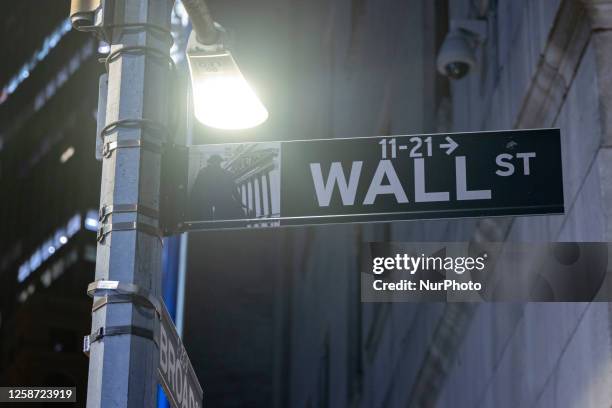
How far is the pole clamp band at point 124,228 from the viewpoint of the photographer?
4.86 metres

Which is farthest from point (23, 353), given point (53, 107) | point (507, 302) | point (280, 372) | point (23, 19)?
point (507, 302)

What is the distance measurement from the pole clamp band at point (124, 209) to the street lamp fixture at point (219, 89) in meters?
1.15

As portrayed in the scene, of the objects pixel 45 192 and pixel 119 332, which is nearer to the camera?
pixel 119 332

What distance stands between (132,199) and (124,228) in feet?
0.47

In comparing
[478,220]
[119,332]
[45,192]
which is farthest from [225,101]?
[45,192]

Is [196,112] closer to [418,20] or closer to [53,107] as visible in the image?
[418,20]

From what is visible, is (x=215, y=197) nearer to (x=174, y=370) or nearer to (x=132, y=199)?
(x=132, y=199)

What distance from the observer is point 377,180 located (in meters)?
5.37

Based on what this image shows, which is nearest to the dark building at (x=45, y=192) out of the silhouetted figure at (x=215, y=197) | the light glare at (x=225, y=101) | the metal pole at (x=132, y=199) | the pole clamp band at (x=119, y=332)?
the light glare at (x=225, y=101)

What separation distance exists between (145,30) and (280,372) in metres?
40.6

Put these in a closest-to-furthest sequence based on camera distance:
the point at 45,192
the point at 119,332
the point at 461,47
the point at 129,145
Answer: the point at 119,332, the point at 129,145, the point at 461,47, the point at 45,192

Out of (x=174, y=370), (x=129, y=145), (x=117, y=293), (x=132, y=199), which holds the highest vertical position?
(x=129, y=145)

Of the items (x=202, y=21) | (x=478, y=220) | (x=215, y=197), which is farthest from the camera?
(x=478, y=220)

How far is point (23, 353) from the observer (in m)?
87.1
